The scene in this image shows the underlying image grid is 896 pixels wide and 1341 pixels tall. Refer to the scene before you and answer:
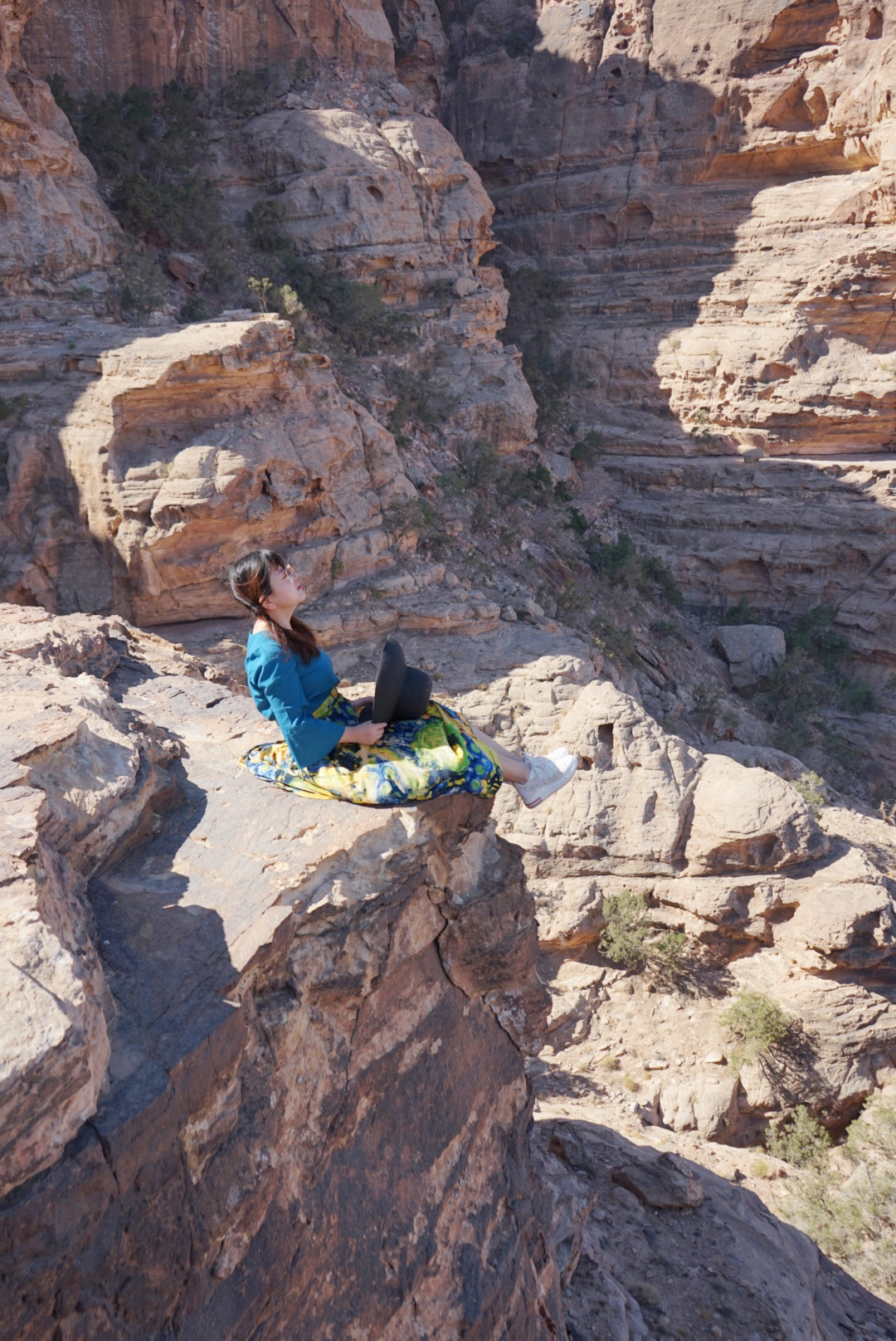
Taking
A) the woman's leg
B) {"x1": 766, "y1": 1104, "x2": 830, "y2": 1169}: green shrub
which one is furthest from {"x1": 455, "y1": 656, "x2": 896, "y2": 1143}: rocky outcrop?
the woman's leg

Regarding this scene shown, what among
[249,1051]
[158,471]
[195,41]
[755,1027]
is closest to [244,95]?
[195,41]

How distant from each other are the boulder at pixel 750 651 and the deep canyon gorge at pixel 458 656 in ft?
0.36

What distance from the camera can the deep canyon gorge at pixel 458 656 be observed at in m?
2.86

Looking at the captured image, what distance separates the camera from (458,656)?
10.7 m

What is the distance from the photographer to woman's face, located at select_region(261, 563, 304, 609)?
3887mm

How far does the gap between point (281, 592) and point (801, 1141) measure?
6951 mm

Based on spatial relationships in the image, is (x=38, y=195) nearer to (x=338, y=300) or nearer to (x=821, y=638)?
(x=338, y=300)

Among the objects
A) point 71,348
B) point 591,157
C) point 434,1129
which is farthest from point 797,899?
point 591,157

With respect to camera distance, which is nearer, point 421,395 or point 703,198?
point 421,395

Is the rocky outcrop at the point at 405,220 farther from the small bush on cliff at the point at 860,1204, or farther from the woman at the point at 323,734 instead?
the woman at the point at 323,734

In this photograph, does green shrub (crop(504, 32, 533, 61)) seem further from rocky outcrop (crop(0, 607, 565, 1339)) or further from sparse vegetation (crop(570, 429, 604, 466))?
rocky outcrop (crop(0, 607, 565, 1339))

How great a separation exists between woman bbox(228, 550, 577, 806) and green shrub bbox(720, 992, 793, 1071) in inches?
208

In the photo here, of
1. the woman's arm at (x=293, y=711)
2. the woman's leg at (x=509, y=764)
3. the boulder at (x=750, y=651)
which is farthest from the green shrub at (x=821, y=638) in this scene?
the woman's arm at (x=293, y=711)

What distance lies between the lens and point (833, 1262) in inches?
252
